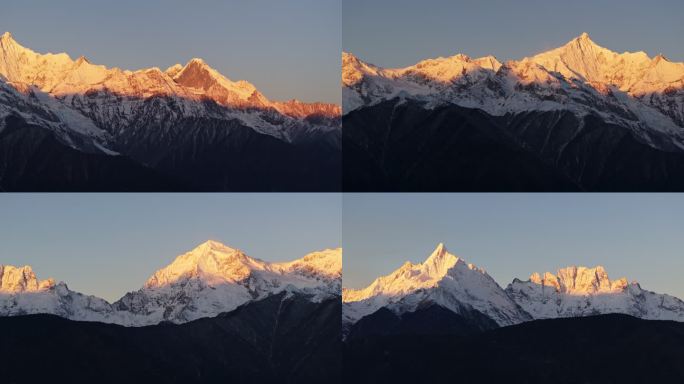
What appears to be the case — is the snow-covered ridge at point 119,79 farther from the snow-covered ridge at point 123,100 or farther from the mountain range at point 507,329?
the mountain range at point 507,329

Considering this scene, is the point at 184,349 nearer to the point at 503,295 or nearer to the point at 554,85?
the point at 503,295

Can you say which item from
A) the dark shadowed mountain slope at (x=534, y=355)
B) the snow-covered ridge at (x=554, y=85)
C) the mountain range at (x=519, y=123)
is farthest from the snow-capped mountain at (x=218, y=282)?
the snow-covered ridge at (x=554, y=85)

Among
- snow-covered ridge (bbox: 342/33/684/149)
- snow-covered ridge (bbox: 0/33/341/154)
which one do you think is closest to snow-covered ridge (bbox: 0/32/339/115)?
snow-covered ridge (bbox: 0/33/341/154)

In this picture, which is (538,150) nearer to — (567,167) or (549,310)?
(567,167)

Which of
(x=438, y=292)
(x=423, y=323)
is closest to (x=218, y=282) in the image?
(x=423, y=323)

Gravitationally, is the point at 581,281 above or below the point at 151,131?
below

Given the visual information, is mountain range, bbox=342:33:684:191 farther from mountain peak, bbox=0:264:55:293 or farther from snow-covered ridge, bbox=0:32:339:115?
mountain peak, bbox=0:264:55:293
